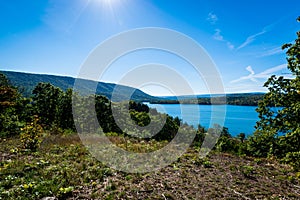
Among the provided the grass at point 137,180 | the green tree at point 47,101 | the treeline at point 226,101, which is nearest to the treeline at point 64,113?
the green tree at point 47,101

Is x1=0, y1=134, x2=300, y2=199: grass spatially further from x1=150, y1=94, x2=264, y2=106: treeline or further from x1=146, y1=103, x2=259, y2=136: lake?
x1=150, y1=94, x2=264, y2=106: treeline

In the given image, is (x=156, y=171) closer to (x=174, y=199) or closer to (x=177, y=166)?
(x=177, y=166)

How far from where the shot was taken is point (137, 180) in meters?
6.63

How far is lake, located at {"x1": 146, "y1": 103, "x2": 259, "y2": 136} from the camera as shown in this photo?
848 cm

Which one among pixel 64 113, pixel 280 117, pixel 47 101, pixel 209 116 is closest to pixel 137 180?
pixel 280 117

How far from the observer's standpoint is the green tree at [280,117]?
7668 mm

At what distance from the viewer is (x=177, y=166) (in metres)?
8.34

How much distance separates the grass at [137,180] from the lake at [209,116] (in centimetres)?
209

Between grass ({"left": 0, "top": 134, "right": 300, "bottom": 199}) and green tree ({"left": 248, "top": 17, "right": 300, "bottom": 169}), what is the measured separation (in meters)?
1.04

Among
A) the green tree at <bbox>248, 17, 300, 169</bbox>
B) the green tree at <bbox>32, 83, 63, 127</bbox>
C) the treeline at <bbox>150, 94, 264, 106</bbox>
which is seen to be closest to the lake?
the treeline at <bbox>150, 94, 264, 106</bbox>

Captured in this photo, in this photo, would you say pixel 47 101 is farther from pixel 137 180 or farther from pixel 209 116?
pixel 209 116

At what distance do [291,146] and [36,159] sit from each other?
10751mm

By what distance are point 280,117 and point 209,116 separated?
3745 inches

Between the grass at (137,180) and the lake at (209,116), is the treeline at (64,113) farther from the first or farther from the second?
the grass at (137,180)
